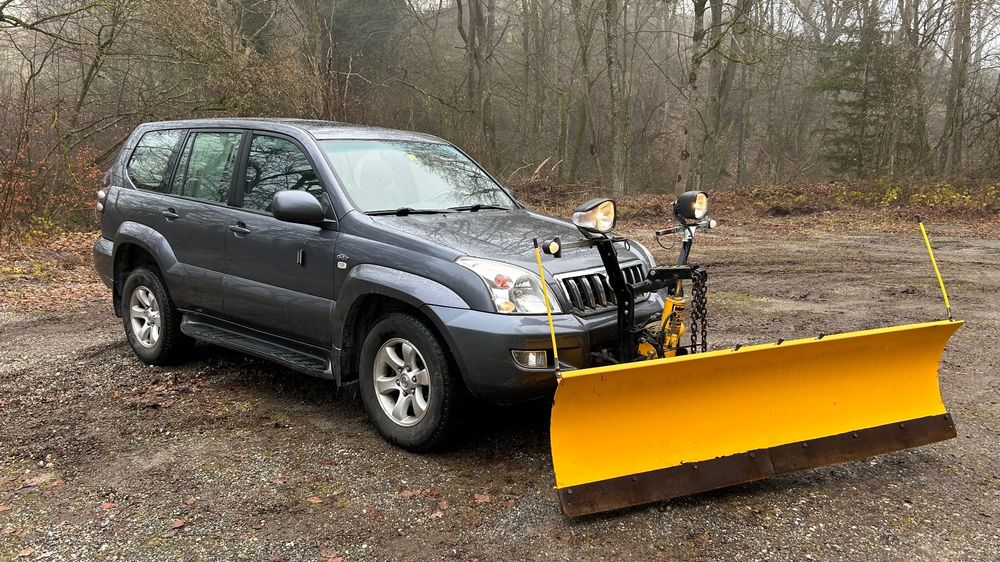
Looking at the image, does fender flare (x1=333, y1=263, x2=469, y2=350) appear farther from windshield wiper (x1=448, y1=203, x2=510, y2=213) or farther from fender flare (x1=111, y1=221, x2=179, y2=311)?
fender flare (x1=111, y1=221, x2=179, y2=311)

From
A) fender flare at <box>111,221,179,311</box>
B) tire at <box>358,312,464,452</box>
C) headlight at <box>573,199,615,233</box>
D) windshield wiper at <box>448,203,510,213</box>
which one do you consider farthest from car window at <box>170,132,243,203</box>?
headlight at <box>573,199,615,233</box>

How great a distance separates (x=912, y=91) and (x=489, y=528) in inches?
810

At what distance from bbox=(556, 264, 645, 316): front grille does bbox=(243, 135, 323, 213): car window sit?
1.71 meters

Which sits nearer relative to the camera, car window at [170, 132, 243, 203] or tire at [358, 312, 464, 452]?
tire at [358, 312, 464, 452]

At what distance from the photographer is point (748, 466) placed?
368 cm

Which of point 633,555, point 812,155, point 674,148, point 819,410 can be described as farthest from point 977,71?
point 633,555

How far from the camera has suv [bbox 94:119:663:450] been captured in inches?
153

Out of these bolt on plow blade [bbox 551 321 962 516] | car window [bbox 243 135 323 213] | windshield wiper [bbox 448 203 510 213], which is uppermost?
car window [bbox 243 135 323 213]

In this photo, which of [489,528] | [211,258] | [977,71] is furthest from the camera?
[977,71]

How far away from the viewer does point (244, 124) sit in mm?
5328

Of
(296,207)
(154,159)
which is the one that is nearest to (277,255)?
(296,207)

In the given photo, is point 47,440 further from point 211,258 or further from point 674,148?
point 674,148

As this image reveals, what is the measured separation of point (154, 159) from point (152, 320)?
1.25 metres

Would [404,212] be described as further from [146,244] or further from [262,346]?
[146,244]
